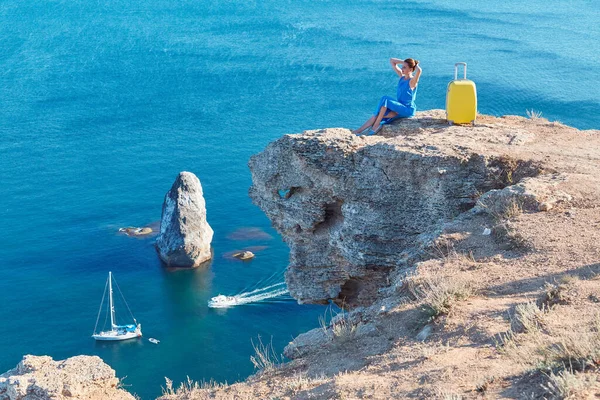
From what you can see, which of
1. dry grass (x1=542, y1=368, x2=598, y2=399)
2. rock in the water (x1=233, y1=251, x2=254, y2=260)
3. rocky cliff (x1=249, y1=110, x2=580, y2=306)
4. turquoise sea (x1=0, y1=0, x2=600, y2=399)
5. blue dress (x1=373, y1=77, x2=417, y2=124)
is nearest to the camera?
dry grass (x1=542, y1=368, x2=598, y2=399)

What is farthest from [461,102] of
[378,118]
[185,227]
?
[185,227]

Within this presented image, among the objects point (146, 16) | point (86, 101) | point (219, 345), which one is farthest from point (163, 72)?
point (219, 345)

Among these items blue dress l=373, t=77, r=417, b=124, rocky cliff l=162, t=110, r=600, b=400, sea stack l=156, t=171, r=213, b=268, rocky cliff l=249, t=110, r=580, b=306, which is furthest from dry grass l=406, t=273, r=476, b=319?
sea stack l=156, t=171, r=213, b=268

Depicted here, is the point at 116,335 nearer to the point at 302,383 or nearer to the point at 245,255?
the point at 245,255

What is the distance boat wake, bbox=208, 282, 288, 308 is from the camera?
43562mm

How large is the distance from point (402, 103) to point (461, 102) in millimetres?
1741

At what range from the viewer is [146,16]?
306 ft

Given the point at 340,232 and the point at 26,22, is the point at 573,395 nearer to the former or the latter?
the point at 340,232

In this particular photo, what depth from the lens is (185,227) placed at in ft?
165

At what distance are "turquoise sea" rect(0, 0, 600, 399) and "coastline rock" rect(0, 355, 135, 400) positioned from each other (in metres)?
21.7

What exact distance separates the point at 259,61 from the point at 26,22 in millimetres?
33723

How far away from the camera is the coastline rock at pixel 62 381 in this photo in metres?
13.7

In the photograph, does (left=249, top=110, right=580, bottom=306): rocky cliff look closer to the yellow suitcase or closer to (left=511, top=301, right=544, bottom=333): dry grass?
the yellow suitcase

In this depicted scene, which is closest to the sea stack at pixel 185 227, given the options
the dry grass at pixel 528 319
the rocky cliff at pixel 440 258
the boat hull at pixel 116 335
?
the boat hull at pixel 116 335
